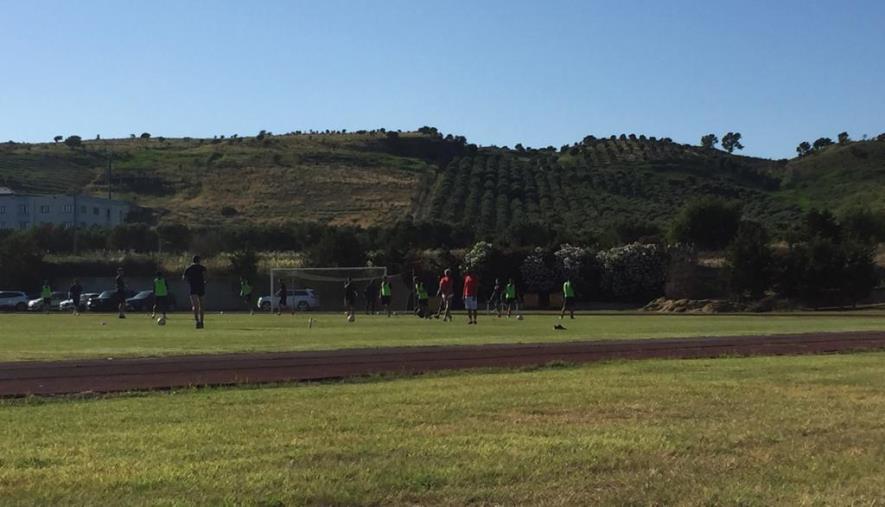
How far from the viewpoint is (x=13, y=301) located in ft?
218

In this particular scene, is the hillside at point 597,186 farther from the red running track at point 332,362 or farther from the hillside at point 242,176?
the red running track at point 332,362

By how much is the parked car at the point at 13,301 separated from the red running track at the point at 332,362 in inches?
2180

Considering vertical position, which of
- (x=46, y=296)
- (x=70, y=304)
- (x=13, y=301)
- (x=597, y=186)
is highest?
(x=597, y=186)

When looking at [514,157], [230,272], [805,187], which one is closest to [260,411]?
[230,272]

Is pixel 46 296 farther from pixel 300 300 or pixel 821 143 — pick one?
pixel 821 143

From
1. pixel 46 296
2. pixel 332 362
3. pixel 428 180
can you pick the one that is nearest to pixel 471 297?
pixel 332 362

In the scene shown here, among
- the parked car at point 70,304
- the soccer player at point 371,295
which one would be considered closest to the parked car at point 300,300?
the soccer player at point 371,295

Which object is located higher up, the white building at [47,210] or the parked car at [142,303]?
the white building at [47,210]

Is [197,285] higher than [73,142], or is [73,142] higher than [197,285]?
[73,142]

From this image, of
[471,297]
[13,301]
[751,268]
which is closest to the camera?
[471,297]

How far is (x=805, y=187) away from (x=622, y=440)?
136 meters

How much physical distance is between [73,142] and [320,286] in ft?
375

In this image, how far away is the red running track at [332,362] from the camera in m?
12.2

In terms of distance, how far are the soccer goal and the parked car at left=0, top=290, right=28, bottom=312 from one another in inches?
703
